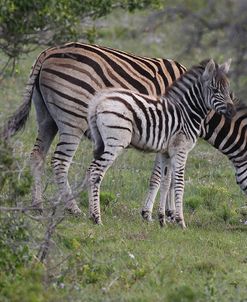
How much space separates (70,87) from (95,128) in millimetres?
672

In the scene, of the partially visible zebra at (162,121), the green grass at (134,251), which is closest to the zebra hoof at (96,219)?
the partially visible zebra at (162,121)

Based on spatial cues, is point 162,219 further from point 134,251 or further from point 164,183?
point 134,251

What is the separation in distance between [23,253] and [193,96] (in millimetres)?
4040

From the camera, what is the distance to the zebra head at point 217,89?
10867mm

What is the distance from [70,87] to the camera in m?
10.7

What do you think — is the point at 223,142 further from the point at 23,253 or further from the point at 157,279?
the point at 23,253

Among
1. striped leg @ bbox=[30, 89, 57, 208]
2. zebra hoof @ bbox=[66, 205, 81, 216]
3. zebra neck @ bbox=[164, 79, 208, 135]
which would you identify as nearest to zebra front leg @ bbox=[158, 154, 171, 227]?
zebra neck @ bbox=[164, 79, 208, 135]

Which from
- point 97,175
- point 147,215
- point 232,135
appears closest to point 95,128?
point 97,175

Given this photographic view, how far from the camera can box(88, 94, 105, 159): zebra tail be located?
33.8 ft

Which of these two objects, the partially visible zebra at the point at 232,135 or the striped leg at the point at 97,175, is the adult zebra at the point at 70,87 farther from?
the striped leg at the point at 97,175

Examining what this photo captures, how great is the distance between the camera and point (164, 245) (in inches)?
376

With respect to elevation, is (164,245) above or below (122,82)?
below

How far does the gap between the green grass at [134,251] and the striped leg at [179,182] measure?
0.18m

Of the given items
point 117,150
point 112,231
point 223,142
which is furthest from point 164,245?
point 223,142
